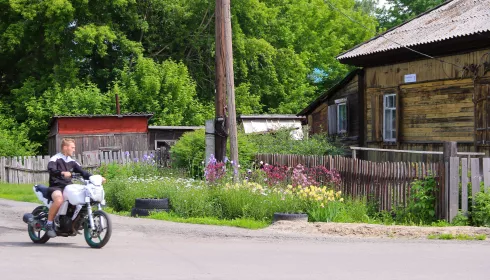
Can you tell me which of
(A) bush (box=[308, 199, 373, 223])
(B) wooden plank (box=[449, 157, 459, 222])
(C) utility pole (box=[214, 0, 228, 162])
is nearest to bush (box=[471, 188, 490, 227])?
(B) wooden plank (box=[449, 157, 459, 222])

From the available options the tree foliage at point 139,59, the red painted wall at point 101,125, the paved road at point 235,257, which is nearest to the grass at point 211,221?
the paved road at point 235,257

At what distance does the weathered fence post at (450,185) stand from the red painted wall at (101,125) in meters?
21.3

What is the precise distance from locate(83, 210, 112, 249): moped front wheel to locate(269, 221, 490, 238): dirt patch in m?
3.65

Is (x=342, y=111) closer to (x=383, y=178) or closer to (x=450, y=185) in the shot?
(x=383, y=178)

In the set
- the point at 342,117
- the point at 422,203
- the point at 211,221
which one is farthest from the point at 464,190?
the point at 342,117

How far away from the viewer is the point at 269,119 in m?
→ 37.4

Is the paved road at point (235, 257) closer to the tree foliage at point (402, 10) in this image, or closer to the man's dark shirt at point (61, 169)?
the man's dark shirt at point (61, 169)

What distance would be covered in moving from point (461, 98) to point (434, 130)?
151cm

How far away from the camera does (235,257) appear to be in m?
9.73

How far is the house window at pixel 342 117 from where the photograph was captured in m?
26.8

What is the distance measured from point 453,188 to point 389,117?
32.9 ft

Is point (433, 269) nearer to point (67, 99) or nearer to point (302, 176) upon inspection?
point (302, 176)

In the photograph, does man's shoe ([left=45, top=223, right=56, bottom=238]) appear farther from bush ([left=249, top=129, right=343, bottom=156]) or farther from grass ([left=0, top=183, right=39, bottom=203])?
bush ([left=249, top=129, right=343, bottom=156])

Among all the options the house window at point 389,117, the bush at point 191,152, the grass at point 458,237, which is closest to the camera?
the grass at point 458,237
